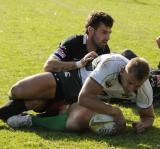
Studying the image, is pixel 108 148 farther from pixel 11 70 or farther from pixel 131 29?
pixel 131 29

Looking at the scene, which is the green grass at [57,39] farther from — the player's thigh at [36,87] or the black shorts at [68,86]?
the black shorts at [68,86]

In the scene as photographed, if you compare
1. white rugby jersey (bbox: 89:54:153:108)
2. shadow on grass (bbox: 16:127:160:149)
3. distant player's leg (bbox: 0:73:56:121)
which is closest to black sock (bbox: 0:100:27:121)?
distant player's leg (bbox: 0:73:56:121)

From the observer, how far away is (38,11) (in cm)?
2023

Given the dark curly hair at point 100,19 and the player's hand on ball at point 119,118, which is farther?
the dark curly hair at point 100,19

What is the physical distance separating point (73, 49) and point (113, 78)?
125cm

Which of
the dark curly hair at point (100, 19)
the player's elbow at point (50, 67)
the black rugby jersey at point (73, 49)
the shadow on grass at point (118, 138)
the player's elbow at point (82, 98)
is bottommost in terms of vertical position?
the shadow on grass at point (118, 138)

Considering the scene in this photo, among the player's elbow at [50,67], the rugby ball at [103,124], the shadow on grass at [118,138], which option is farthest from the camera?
the player's elbow at [50,67]

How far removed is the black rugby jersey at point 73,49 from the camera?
23.5 feet

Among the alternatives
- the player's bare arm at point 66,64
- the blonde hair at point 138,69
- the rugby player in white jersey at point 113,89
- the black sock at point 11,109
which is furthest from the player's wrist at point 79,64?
the blonde hair at point 138,69

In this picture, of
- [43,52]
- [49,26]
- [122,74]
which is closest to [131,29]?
[49,26]

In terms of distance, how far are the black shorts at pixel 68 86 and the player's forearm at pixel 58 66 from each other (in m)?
0.13

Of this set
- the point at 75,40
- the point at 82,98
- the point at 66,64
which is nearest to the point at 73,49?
the point at 75,40

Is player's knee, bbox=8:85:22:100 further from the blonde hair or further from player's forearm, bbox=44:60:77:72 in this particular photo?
the blonde hair

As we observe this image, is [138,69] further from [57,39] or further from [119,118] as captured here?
[57,39]
